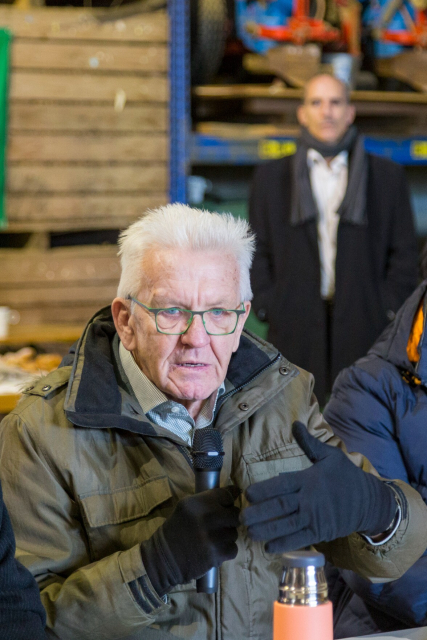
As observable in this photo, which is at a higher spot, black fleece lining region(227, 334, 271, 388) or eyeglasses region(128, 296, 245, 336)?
eyeglasses region(128, 296, 245, 336)

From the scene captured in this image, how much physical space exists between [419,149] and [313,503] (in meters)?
4.69

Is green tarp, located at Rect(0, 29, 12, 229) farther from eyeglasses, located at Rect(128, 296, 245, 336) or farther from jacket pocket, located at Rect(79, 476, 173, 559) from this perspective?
jacket pocket, located at Rect(79, 476, 173, 559)

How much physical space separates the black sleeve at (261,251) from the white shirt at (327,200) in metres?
0.24

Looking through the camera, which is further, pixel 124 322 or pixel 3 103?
pixel 3 103

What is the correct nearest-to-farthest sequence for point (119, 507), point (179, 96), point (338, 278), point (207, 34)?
point (119, 507) < point (338, 278) < point (179, 96) < point (207, 34)

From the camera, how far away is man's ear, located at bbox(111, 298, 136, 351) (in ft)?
5.68

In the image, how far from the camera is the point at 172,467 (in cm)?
163

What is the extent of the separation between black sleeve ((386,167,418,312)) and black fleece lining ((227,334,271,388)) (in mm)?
2132

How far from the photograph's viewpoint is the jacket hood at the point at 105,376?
1589mm

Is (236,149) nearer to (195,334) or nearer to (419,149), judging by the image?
(419,149)

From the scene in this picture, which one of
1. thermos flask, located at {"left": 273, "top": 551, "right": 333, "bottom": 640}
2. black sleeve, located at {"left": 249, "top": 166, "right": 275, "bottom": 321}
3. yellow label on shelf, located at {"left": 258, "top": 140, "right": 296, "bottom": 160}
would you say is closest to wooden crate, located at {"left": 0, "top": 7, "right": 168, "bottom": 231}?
yellow label on shelf, located at {"left": 258, "top": 140, "right": 296, "bottom": 160}

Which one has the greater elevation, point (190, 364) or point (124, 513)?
point (190, 364)

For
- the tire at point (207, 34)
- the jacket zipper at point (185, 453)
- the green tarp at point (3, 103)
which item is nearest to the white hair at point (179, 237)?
the jacket zipper at point (185, 453)

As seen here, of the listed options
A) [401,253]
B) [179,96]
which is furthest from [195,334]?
[179,96]
